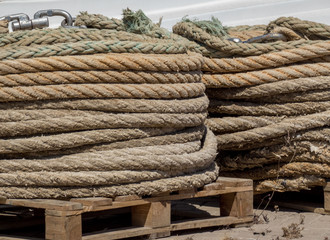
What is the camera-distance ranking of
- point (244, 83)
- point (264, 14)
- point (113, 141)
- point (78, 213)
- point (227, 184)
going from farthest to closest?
point (264, 14) → point (244, 83) → point (227, 184) → point (113, 141) → point (78, 213)

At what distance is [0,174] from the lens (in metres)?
3.12

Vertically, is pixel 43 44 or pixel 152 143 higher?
pixel 43 44

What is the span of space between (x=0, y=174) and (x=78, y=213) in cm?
42

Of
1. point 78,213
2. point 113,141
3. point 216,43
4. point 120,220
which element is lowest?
point 120,220

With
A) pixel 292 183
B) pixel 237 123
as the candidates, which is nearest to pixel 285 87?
pixel 237 123

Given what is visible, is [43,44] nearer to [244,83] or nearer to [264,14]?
[244,83]

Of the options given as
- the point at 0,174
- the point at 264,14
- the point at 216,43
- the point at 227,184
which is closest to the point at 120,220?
the point at 227,184

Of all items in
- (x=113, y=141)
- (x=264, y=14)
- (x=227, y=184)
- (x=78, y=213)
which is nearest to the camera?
(x=78, y=213)

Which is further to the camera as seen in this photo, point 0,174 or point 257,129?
point 257,129

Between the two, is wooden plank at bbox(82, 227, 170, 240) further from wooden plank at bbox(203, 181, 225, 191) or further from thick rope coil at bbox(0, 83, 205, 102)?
thick rope coil at bbox(0, 83, 205, 102)

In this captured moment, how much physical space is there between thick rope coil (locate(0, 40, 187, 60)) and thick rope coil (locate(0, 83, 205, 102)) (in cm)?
16

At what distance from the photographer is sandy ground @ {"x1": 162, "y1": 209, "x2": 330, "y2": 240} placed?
133 inches

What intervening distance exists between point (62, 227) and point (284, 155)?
1525 millimetres

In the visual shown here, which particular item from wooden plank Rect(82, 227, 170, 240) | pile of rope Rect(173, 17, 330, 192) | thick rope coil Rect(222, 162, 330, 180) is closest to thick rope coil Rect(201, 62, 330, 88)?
pile of rope Rect(173, 17, 330, 192)
